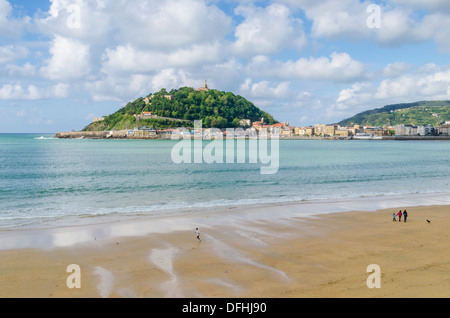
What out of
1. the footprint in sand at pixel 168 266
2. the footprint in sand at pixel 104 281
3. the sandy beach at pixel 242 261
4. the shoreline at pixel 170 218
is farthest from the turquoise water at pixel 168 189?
the footprint in sand at pixel 104 281

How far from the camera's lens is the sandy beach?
927 cm

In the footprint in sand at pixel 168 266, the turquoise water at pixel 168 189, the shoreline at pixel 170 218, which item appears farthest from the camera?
the turquoise water at pixel 168 189

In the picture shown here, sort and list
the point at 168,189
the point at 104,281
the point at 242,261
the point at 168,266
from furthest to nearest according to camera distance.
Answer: the point at 168,189 → the point at 242,261 → the point at 168,266 → the point at 104,281

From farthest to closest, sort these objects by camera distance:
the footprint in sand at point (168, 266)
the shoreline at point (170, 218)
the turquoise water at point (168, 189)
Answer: the turquoise water at point (168, 189), the shoreline at point (170, 218), the footprint in sand at point (168, 266)

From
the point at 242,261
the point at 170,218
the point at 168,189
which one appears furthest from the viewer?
the point at 168,189

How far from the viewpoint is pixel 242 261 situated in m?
11.7

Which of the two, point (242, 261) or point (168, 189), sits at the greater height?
point (168, 189)

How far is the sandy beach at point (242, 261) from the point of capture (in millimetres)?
9266

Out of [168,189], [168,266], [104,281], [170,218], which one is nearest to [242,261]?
[168,266]

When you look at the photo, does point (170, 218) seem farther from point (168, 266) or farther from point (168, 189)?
point (168, 189)

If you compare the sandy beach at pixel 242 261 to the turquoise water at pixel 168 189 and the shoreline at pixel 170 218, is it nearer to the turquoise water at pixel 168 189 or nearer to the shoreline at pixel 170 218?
the shoreline at pixel 170 218

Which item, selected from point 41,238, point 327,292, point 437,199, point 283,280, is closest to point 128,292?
point 283,280

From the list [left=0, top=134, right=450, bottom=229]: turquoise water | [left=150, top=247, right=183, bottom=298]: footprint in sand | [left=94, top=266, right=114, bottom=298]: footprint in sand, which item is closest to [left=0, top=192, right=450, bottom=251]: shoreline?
[left=0, top=134, right=450, bottom=229]: turquoise water

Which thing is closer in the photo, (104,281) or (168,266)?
(104,281)
